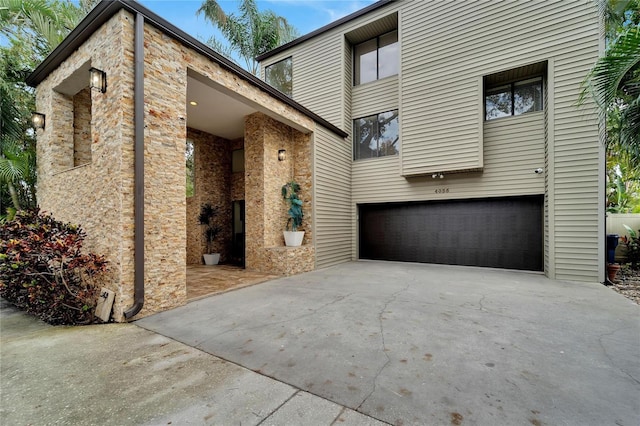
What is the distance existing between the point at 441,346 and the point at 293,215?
16.2ft

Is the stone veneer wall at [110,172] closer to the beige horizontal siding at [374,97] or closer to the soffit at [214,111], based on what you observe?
the soffit at [214,111]

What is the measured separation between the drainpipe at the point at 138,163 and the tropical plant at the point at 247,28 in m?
10.2

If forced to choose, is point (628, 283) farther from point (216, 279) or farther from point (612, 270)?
point (216, 279)

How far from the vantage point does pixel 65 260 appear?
11.4 ft

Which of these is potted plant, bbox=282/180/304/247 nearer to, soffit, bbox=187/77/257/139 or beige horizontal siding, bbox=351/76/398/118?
soffit, bbox=187/77/257/139

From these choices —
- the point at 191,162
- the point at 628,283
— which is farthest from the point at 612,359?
the point at 191,162

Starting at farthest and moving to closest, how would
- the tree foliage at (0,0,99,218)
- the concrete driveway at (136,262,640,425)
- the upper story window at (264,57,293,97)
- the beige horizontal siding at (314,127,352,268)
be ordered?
the upper story window at (264,57,293,97)
the beige horizontal siding at (314,127,352,268)
the tree foliage at (0,0,99,218)
the concrete driveway at (136,262,640,425)

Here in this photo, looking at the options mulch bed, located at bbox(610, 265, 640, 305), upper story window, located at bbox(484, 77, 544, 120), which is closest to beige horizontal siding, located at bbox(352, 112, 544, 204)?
upper story window, located at bbox(484, 77, 544, 120)

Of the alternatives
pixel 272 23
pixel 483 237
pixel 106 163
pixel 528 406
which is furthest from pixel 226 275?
pixel 272 23

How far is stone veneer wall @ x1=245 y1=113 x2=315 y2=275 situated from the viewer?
6.47 meters

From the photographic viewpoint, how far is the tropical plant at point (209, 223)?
26.0ft

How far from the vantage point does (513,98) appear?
6859 millimetres

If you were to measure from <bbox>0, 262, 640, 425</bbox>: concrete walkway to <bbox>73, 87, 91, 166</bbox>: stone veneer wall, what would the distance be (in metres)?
3.00

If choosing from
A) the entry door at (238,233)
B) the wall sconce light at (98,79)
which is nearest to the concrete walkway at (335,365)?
the wall sconce light at (98,79)
